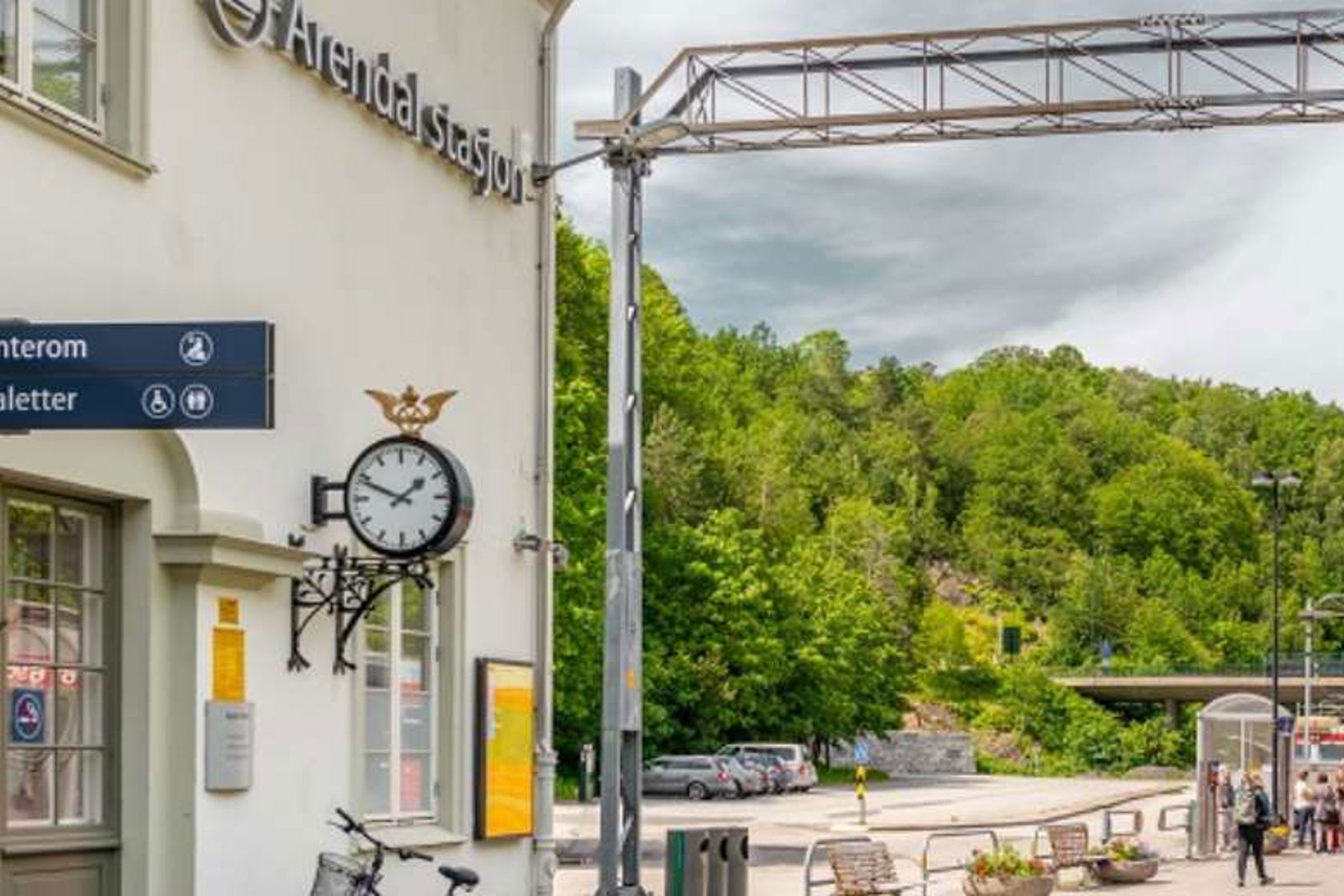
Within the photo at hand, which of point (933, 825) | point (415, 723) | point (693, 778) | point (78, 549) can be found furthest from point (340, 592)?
point (693, 778)

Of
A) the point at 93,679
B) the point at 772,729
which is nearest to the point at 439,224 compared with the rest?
the point at 93,679

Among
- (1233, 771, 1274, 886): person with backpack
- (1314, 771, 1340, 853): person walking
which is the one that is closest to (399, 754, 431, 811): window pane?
(1233, 771, 1274, 886): person with backpack

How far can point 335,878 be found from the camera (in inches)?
565

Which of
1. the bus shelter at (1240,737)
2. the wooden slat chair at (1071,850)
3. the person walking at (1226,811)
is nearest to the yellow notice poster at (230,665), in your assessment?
the wooden slat chair at (1071,850)

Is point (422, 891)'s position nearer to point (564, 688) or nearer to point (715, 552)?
point (564, 688)

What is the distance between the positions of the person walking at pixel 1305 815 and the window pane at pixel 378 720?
31.2 m

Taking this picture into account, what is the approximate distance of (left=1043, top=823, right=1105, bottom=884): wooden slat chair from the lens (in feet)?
103

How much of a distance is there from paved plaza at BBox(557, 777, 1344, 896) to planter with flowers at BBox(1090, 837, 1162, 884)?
308mm

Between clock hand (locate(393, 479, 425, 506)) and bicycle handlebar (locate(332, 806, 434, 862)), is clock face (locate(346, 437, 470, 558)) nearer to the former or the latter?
clock hand (locate(393, 479, 425, 506))

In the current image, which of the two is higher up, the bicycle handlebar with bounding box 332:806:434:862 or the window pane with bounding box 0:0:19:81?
the window pane with bounding box 0:0:19:81

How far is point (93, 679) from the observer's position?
12.6 m

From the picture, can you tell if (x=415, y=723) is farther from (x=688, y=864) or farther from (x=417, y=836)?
(x=688, y=864)

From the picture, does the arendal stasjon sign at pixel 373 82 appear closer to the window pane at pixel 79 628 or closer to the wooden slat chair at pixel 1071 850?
the window pane at pixel 79 628

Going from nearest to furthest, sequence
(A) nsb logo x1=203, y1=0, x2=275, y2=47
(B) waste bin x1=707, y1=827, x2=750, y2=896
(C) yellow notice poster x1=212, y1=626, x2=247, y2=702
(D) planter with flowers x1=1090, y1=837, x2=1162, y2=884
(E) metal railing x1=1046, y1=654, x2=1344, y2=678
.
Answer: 1. (C) yellow notice poster x1=212, y1=626, x2=247, y2=702
2. (A) nsb logo x1=203, y1=0, x2=275, y2=47
3. (B) waste bin x1=707, y1=827, x2=750, y2=896
4. (D) planter with flowers x1=1090, y1=837, x2=1162, y2=884
5. (E) metal railing x1=1046, y1=654, x2=1344, y2=678
